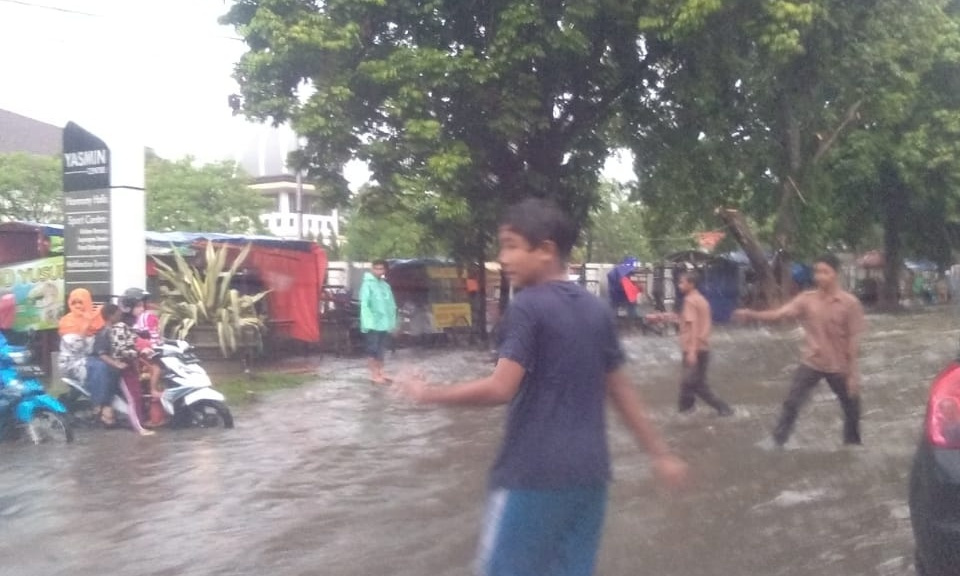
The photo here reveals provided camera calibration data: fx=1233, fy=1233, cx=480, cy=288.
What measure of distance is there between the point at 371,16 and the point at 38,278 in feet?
24.5

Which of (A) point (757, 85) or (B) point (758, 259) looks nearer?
(A) point (757, 85)

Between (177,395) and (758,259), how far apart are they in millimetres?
21459

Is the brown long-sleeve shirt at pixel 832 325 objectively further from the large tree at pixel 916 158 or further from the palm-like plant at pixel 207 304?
the large tree at pixel 916 158

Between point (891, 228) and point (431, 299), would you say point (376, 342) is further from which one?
point (891, 228)

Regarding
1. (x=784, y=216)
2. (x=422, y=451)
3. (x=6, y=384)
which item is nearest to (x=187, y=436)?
(x=6, y=384)

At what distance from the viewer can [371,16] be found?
2019 centimetres

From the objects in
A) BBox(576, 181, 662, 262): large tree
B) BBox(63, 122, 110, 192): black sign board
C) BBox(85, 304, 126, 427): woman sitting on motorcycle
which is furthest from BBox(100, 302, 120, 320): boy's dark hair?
BBox(576, 181, 662, 262): large tree

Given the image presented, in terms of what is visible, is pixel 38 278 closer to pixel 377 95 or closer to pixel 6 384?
pixel 6 384

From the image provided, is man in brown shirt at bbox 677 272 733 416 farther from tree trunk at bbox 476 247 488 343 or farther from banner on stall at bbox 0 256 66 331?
tree trunk at bbox 476 247 488 343

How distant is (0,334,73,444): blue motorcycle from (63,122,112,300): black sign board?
1899 mm

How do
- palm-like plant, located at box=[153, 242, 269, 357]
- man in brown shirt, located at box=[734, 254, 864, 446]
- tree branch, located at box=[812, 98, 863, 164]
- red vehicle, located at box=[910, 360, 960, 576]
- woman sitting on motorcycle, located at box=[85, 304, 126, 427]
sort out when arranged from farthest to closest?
tree branch, located at box=[812, 98, 863, 164]
palm-like plant, located at box=[153, 242, 269, 357]
woman sitting on motorcycle, located at box=[85, 304, 126, 427]
man in brown shirt, located at box=[734, 254, 864, 446]
red vehicle, located at box=[910, 360, 960, 576]

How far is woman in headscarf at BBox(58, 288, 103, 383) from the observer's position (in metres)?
11.4

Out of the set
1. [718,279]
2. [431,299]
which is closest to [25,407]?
[431,299]

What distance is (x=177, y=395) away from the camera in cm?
1133
